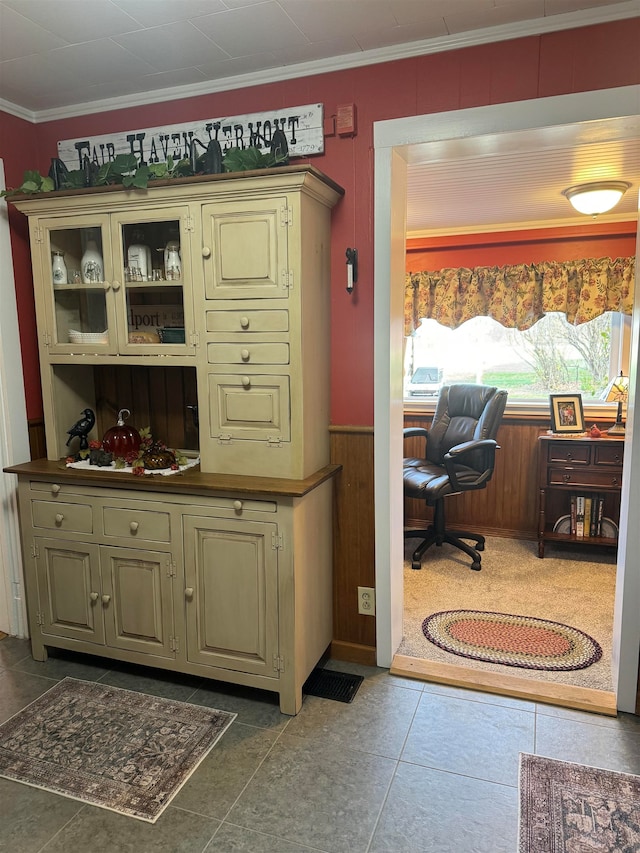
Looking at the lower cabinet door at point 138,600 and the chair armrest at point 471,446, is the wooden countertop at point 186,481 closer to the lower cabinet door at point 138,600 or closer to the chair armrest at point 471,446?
the lower cabinet door at point 138,600

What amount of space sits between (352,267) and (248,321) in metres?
0.49

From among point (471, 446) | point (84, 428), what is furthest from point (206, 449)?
point (471, 446)

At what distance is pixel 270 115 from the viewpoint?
7.97 feet

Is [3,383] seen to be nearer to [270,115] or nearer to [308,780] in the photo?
[270,115]

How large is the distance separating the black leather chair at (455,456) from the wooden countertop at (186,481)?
A: 142cm

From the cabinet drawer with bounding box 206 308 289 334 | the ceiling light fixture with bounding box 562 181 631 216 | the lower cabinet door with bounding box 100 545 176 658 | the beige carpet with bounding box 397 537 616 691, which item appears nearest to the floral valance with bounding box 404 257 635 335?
the ceiling light fixture with bounding box 562 181 631 216

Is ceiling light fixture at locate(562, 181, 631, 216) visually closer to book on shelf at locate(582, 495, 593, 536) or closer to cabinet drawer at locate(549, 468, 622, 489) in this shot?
cabinet drawer at locate(549, 468, 622, 489)

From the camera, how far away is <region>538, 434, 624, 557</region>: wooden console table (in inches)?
149

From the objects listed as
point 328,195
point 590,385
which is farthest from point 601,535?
point 328,195

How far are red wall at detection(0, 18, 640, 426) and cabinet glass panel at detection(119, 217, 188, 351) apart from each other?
2.00 ft

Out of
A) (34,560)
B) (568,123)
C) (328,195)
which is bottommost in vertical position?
(34,560)

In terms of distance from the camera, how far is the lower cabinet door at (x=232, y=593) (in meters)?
2.22

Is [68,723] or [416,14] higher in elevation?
[416,14]

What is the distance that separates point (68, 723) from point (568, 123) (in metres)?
2.80
